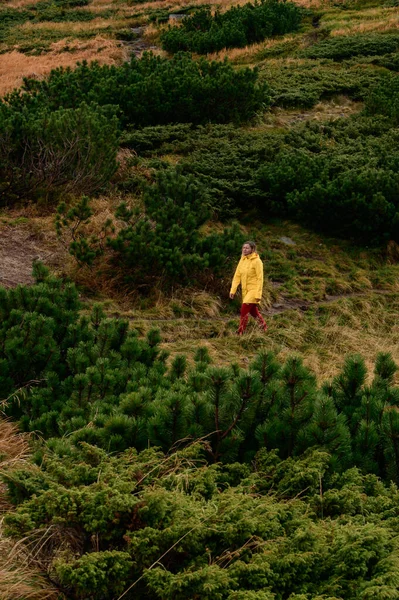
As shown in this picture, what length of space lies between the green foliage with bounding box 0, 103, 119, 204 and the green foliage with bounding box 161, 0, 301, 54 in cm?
1474

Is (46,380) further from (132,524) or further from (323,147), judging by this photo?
(323,147)

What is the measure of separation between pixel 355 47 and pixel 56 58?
33.9 feet

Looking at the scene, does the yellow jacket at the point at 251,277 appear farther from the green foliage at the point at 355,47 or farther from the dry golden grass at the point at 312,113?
the green foliage at the point at 355,47

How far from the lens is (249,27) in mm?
27938

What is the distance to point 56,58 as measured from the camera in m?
25.6

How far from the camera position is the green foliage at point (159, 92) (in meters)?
15.5

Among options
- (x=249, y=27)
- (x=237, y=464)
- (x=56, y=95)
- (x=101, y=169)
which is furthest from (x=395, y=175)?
(x=249, y=27)

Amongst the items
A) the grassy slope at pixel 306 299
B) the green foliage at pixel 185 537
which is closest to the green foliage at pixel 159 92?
the grassy slope at pixel 306 299

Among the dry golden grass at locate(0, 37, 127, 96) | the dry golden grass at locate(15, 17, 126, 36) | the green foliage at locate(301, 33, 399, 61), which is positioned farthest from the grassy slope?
the dry golden grass at locate(15, 17, 126, 36)

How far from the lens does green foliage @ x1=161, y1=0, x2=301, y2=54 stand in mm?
26031

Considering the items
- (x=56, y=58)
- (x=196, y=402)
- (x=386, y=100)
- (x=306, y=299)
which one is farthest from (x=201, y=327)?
(x=56, y=58)

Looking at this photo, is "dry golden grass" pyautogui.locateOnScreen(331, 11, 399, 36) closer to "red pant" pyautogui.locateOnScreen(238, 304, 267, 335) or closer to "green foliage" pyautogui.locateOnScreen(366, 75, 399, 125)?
"green foliage" pyautogui.locateOnScreen(366, 75, 399, 125)

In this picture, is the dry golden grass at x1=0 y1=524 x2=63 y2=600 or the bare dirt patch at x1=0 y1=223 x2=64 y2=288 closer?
the dry golden grass at x1=0 y1=524 x2=63 y2=600

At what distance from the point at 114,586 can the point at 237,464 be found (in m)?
1.27
